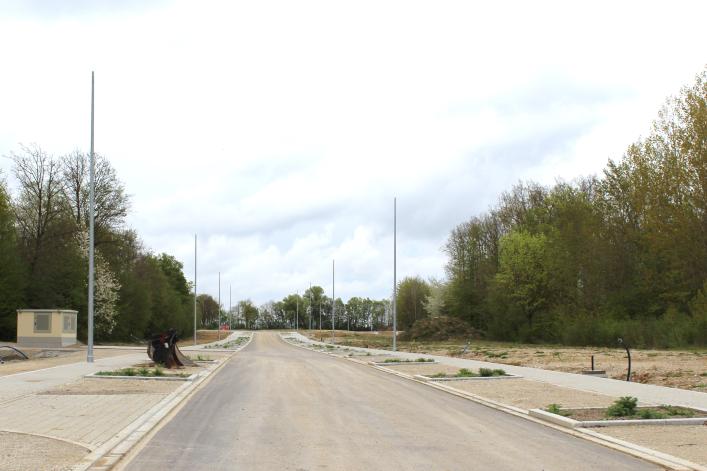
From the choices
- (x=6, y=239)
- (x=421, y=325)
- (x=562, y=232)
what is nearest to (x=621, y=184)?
(x=562, y=232)

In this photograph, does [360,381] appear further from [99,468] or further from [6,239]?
[6,239]

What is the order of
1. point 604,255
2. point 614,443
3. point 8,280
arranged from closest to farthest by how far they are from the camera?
1. point 614,443
2. point 8,280
3. point 604,255

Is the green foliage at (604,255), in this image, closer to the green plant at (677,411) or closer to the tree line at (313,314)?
the green plant at (677,411)

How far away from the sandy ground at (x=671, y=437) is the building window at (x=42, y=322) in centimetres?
4006

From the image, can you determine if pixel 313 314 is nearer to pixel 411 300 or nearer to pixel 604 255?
pixel 411 300

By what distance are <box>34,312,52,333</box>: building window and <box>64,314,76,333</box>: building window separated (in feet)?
4.13

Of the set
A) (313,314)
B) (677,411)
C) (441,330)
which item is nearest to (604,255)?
(441,330)

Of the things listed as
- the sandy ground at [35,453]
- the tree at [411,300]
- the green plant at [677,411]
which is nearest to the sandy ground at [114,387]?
the sandy ground at [35,453]

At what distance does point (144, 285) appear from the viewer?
7331 cm

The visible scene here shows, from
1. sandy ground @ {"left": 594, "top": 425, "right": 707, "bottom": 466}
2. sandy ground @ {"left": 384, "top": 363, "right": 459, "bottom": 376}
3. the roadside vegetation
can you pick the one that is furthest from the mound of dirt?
sandy ground @ {"left": 594, "top": 425, "right": 707, "bottom": 466}

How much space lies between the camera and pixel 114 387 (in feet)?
60.8

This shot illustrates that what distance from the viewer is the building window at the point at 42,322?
44.4m

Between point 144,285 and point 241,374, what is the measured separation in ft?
169

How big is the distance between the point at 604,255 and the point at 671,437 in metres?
50.6
